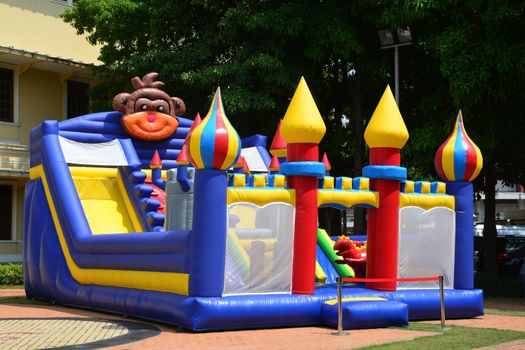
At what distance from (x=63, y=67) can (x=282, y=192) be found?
58.7 ft

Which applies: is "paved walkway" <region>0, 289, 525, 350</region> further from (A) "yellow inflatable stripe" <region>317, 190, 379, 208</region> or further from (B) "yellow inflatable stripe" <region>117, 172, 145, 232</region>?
(B) "yellow inflatable stripe" <region>117, 172, 145, 232</region>

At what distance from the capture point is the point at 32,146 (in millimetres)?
18000

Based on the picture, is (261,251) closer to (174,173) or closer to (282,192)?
(282,192)

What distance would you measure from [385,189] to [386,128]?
1028 mm

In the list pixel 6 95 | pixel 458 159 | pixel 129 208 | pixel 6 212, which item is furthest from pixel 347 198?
pixel 6 95

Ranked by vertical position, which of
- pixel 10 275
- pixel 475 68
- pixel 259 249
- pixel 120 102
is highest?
pixel 475 68

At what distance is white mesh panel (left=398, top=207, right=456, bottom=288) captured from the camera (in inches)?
554

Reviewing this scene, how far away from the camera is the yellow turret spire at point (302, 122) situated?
12859mm

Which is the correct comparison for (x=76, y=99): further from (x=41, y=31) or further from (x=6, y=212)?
(x=6, y=212)

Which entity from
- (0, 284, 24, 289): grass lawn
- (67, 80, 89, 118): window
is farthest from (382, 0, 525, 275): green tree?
(67, 80, 89, 118): window

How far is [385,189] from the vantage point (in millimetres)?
13703

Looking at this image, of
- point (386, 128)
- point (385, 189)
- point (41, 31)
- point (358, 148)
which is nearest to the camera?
point (386, 128)

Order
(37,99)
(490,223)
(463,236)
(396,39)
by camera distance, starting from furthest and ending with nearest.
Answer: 1. (37,99)
2. (490,223)
3. (396,39)
4. (463,236)

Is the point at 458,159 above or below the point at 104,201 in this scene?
above
